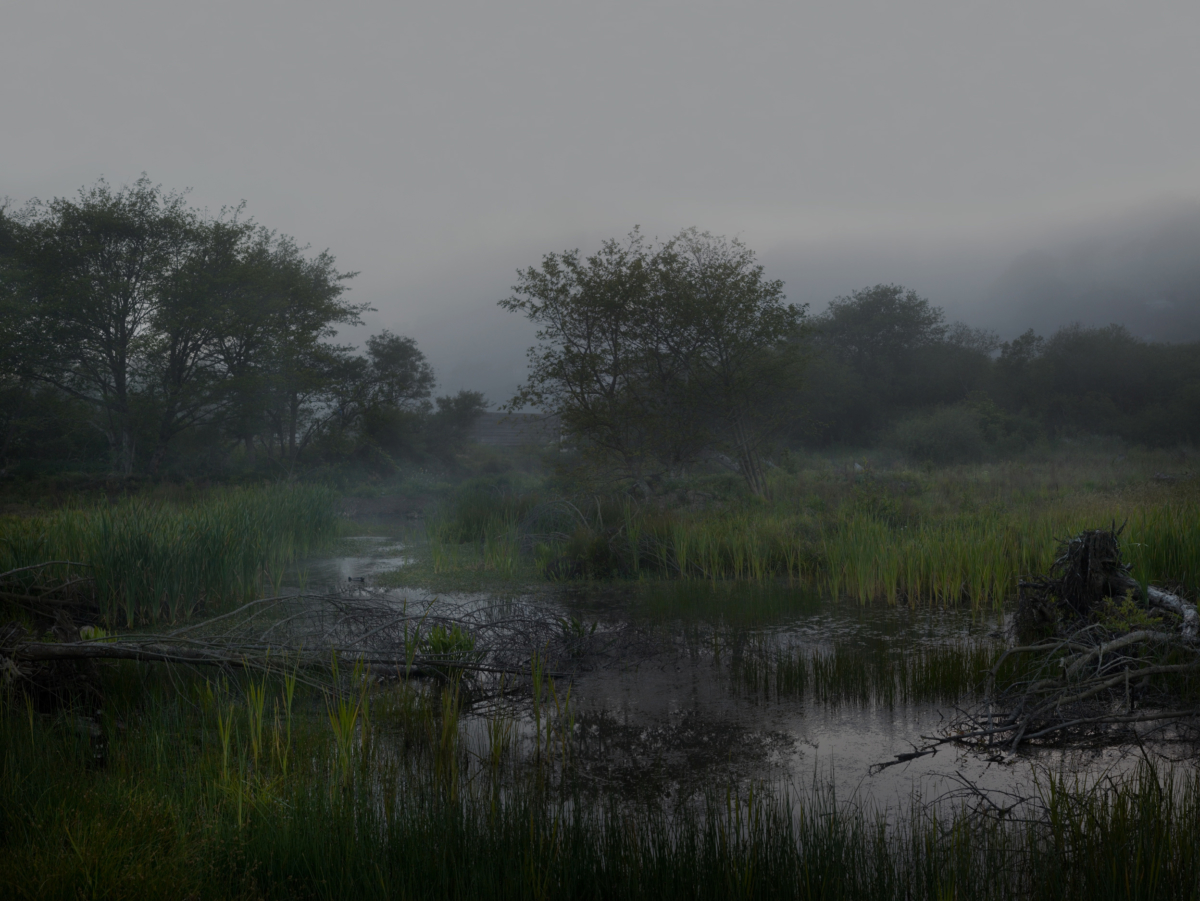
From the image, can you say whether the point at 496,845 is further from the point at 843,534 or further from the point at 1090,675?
the point at 843,534

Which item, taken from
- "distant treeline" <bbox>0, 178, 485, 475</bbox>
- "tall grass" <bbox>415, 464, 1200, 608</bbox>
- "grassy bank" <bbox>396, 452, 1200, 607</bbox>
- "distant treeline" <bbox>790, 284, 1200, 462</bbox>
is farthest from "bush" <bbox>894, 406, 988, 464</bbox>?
"distant treeline" <bbox>0, 178, 485, 475</bbox>

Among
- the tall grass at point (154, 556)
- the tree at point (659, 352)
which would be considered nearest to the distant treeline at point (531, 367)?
the tree at point (659, 352)

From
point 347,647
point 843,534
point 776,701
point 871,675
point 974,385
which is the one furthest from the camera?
point 974,385

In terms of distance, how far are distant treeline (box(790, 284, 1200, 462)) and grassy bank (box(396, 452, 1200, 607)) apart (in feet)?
37.0

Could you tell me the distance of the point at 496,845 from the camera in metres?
2.55

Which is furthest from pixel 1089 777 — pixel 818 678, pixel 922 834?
pixel 818 678

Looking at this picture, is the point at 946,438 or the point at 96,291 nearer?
the point at 96,291

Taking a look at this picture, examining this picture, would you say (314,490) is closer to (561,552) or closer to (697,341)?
(561,552)

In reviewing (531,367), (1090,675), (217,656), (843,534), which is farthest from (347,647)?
(531,367)

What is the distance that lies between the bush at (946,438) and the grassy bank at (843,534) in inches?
366

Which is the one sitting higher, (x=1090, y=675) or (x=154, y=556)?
(x=154, y=556)

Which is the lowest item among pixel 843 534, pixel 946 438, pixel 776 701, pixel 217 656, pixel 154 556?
pixel 776 701

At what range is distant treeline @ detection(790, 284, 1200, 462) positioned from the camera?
90.9ft

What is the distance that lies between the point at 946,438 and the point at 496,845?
1096 inches
